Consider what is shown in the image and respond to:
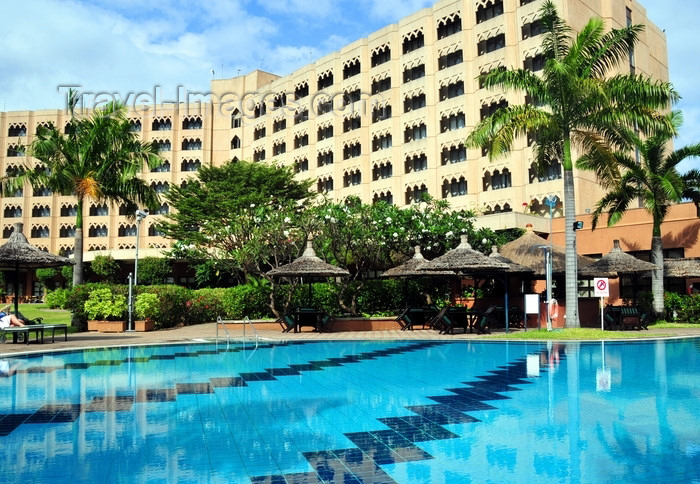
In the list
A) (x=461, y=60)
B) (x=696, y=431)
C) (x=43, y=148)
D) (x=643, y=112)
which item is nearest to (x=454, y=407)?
(x=696, y=431)

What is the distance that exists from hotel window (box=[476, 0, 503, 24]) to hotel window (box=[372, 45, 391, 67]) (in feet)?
28.3

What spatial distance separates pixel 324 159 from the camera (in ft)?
177

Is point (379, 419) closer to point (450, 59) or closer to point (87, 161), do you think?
point (87, 161)

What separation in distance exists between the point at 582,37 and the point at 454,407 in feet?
53.0

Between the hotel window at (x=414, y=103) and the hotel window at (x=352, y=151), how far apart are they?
544cm

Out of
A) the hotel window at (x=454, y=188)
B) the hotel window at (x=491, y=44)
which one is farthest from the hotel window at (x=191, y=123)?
the hotel window at (x=491, y=44)

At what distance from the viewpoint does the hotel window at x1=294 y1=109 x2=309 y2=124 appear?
55.8 meters

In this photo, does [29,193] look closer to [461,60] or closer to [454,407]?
[461,60]

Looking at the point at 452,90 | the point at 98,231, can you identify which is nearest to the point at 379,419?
the point at 452,90

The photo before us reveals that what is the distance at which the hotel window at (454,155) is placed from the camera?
140ft

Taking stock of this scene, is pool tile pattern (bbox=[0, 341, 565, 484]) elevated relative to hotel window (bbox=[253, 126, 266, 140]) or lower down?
lower down

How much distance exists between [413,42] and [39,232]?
4487 cm

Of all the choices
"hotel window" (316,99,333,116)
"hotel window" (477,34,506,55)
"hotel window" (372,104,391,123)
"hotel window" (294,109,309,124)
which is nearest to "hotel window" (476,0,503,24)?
"hotel window" (477,34,506,55)

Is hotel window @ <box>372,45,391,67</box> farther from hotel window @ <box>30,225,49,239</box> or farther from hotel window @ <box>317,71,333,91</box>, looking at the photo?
hotel window @ <box>30,225,49,239</box>
